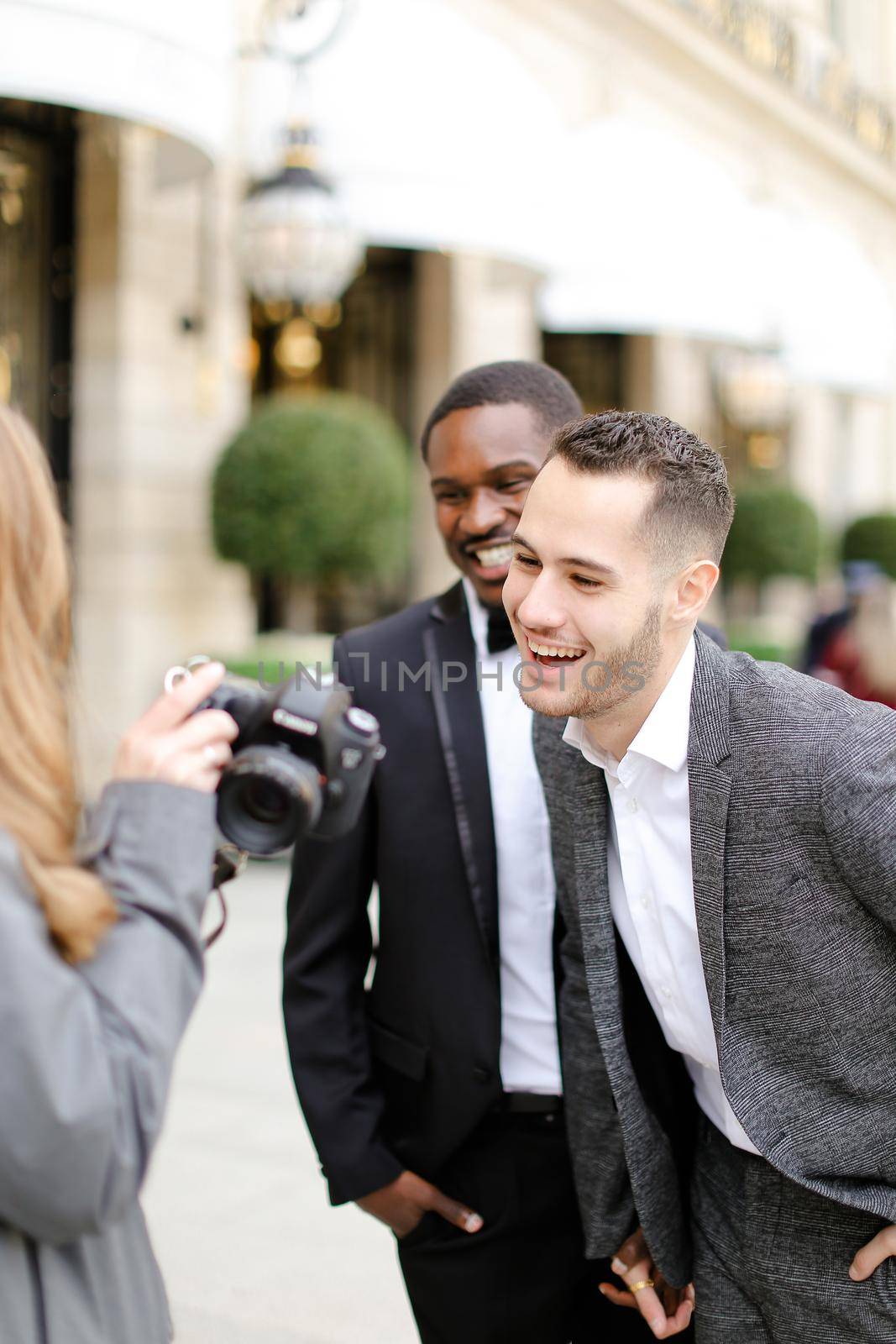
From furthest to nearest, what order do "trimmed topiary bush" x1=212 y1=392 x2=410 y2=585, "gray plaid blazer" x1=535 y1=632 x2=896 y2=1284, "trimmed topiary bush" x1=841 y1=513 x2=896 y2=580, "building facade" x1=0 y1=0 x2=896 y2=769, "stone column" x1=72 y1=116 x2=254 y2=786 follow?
1. "trimmed topiary bush" x1=841 y1=513 x2=896 y2=580
2. "stone column" x1=72 y1=116 x2=254 y2=786
3. "trimmed topiary bush" x1=212 y1=392 x2=410 y2=585
4. "building facade" x1=0 y1=0 x2=896 y2=769
5. "gray plaid blazer" x1=535 y1=632 x2=896 y2=1284

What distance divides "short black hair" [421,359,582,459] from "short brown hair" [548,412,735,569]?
553 mm

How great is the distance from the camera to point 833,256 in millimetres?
12922

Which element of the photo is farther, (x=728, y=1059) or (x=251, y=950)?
(x=251, y=950)

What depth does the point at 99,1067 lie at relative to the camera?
1.09 m

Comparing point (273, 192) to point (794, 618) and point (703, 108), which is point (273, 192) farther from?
point (794, 618)

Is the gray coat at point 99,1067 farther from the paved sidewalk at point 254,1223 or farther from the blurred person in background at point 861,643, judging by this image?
the blurred person in background at point 861,643

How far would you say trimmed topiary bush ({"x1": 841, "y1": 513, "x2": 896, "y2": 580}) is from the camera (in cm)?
1562

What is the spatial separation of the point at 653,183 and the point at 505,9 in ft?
8.36

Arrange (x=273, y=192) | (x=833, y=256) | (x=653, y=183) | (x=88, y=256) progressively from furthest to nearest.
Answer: (x=833, y=256), (x=653, y=183), (x=88, y=256), (x=273, y=192)

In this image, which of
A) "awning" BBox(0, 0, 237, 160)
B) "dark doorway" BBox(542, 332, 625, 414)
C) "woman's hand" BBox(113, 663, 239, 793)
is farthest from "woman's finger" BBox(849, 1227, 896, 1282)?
"dark doorway" BBox(542, 332, 625, 414)

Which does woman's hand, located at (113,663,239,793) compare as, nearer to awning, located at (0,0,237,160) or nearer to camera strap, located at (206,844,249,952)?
camera strap, located at (206,844,249,952)

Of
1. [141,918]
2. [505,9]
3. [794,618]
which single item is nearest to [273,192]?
[505,9]

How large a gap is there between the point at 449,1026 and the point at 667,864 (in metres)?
0.50

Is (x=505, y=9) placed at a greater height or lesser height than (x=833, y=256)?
greater
